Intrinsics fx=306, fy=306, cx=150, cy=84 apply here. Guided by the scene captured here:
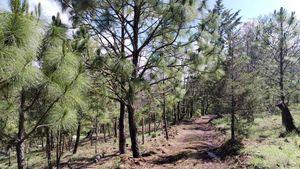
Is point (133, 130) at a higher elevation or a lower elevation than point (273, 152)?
higher

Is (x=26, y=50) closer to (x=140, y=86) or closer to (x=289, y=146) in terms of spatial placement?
(x=140, y=86)

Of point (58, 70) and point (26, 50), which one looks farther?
point (58, 70)

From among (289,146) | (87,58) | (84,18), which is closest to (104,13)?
(84,18)

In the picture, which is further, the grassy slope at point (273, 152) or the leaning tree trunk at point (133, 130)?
the leaning tree trunk at point (133, 130)

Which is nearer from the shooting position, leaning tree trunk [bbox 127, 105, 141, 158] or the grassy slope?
the grassy slope

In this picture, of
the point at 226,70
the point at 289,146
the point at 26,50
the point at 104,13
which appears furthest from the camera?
the point at 226,70

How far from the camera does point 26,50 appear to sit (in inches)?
158

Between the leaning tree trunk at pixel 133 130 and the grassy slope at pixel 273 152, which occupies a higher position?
the leaning tree trunk at pixel 133 130

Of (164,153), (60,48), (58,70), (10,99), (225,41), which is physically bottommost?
(164,153)

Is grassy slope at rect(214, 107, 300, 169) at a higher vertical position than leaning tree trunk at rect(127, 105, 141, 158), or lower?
lower

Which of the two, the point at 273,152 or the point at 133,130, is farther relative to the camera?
the point at 133,130

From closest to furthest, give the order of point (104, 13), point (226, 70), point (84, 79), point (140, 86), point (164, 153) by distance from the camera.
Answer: point (84, 79) < point (140, 86) < point (104, 13) < point (164, 153) < point (226, 70)

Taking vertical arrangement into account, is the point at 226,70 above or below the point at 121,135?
above

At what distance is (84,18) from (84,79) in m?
5.49
